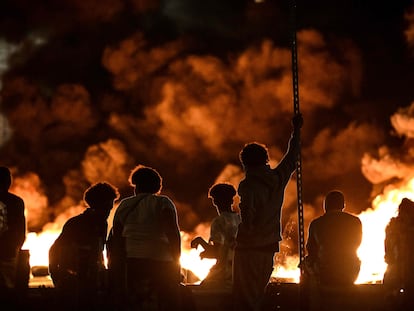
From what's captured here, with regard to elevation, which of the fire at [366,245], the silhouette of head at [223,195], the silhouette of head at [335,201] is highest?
the fire at [366,245]

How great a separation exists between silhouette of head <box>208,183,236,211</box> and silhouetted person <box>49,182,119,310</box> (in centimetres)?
121

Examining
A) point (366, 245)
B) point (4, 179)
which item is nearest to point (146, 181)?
point (4, 179)

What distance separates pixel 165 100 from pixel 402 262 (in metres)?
11.6

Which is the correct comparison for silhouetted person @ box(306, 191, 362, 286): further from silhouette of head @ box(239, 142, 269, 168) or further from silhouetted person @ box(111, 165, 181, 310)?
silhouetted person @ box(111, 165, 181, 310)

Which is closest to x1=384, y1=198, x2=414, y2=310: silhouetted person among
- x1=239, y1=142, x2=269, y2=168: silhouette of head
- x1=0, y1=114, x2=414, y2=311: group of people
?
x1=0, y1=114, x2=414, y2=311: group of people

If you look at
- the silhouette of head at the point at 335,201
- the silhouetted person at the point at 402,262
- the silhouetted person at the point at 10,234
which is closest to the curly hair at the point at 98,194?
the silhouetted person at the point at 10,234

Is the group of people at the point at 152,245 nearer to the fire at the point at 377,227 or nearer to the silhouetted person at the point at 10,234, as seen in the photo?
the silhouetted person at the point at 10,234

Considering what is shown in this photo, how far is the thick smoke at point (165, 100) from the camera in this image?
16.9 m

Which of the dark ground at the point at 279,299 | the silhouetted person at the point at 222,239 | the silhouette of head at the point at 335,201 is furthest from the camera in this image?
the silhouetted person at the point at 222,239

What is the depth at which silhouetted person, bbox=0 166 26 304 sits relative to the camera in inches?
260

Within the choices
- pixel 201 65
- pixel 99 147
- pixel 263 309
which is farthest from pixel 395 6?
pixel 263 309

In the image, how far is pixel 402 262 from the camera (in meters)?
6.23

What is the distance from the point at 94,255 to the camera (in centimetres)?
643

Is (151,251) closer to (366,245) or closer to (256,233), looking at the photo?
(256,233)
